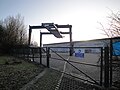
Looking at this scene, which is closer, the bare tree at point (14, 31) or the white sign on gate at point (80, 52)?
the white sign on gate at point (80, 52)

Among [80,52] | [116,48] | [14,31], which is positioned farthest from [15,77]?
[14,31]

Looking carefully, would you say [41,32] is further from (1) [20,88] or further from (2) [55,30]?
(1) [20,88]

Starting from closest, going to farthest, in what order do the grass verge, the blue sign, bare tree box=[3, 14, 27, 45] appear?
the blue sign → the grass verge → bare tree box=[3, 14, 27, 45]

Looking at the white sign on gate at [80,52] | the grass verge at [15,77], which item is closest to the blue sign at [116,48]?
the white sign on gate at [80,52]

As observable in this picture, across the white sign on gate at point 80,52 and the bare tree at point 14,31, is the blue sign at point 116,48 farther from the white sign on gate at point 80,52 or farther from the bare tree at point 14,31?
the bare tree at point 14,31

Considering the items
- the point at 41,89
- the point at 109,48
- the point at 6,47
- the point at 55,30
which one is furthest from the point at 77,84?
the point at 6,47

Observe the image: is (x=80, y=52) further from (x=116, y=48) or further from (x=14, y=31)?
(x=14, y=31)

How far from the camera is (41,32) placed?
31219mm

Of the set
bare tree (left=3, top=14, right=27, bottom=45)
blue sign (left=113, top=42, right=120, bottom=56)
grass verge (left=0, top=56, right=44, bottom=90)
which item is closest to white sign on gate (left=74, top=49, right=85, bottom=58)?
blue sign (left=113, top=42, right=120, bottom=56)

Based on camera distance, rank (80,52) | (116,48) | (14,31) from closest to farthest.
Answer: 1. (116,48)
2. (80,52)
3. (14,31)

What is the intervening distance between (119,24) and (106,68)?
5.49ft

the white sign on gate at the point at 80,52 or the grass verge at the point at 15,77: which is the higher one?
the white sign on gate at the point at 80,52

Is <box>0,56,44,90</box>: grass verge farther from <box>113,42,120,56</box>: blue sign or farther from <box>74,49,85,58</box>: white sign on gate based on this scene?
<box>113,42,120,56</box>: blue sign

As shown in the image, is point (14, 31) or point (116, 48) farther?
point (14, 31)
